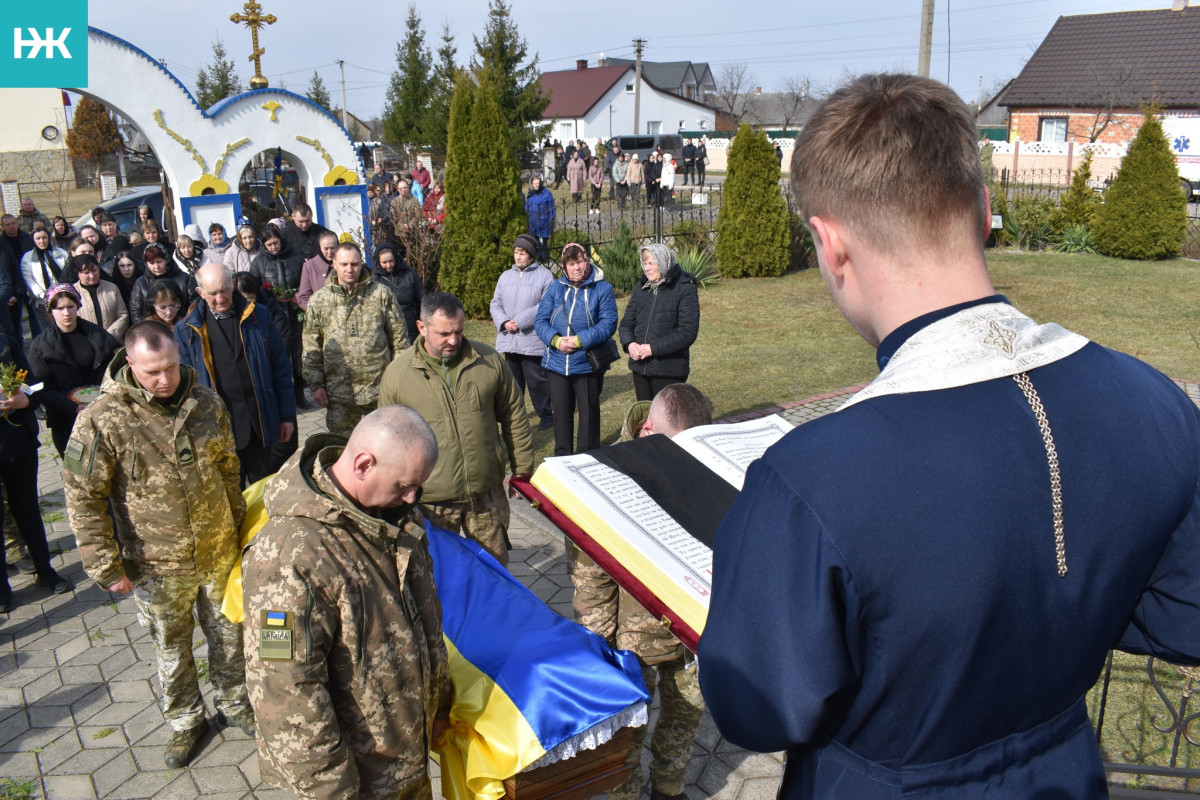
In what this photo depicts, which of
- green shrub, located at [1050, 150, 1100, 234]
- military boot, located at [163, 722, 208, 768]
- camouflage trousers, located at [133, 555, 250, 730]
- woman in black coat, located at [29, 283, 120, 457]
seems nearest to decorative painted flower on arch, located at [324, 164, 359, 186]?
woman in black coat, located at [29, 283, 120, 457]

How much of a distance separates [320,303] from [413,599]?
4.17 meters

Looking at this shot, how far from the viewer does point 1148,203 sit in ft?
59.1

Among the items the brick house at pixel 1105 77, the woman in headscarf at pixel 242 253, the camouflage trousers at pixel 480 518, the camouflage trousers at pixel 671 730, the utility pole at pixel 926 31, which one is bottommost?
the camouflage trousers at pixel 671 730

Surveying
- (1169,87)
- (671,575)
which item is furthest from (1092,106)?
(671,575)

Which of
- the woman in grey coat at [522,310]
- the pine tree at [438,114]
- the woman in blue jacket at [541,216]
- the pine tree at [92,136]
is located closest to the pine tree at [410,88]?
the pine tree at [438,114]

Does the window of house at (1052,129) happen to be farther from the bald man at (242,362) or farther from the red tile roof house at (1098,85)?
the bald man at (242,362)

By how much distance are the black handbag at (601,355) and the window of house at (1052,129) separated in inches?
1390

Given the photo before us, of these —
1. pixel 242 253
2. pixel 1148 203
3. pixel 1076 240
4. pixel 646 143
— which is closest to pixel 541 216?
pixel 242 253

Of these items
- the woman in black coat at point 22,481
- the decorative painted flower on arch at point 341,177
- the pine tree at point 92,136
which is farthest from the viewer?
the pine tree at point 92,136

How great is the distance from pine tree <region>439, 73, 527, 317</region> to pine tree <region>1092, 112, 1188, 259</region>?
508 inches

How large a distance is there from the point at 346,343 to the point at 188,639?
2.71m

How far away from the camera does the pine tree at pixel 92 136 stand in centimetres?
4038

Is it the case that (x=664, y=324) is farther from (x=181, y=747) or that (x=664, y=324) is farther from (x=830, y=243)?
(x=830, y=243)

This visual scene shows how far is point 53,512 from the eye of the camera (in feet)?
23.4
